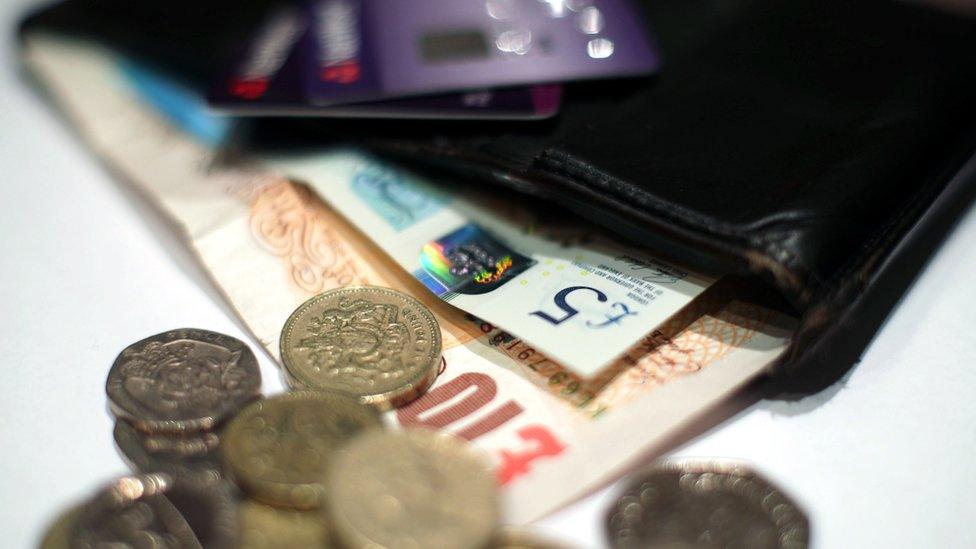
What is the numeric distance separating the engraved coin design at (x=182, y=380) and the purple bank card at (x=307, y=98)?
36 cm

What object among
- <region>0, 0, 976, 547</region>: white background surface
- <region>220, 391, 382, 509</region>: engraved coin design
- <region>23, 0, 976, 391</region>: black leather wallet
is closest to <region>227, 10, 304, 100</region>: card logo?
<region>23, 0, 976, 391</region>: black leather wallet

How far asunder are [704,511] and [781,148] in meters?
0.46

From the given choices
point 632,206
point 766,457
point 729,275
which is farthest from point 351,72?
point 766,457

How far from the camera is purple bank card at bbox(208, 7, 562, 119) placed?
4.09 feet

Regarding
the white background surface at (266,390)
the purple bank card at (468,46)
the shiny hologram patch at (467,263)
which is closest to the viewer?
the white background surface at (266,390)

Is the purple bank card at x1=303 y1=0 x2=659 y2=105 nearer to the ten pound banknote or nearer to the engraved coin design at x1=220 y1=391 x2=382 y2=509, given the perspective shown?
the ten pound banknote

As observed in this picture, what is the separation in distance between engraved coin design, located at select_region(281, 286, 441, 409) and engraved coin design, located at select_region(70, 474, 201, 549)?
20cm

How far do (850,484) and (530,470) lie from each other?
336 mm

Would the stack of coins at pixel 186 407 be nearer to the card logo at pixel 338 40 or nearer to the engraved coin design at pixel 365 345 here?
the engraved coin design at pixel 365 345

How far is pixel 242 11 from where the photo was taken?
1592 mm

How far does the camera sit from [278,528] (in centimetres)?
88

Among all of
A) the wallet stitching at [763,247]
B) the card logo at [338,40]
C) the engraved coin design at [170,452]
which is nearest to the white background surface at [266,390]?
the engraved coin design at [170,452]

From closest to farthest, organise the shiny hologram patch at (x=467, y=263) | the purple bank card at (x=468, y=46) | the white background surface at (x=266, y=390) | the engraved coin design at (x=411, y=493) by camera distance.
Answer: the engraved coin design at (x=411, y=493) < the white background surface at (x=266, y=390) < the shiny hologram patch at (x=467, y=263) < the purple bank card at (x=468, y=46)

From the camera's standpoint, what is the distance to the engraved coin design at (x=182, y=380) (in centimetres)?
98
